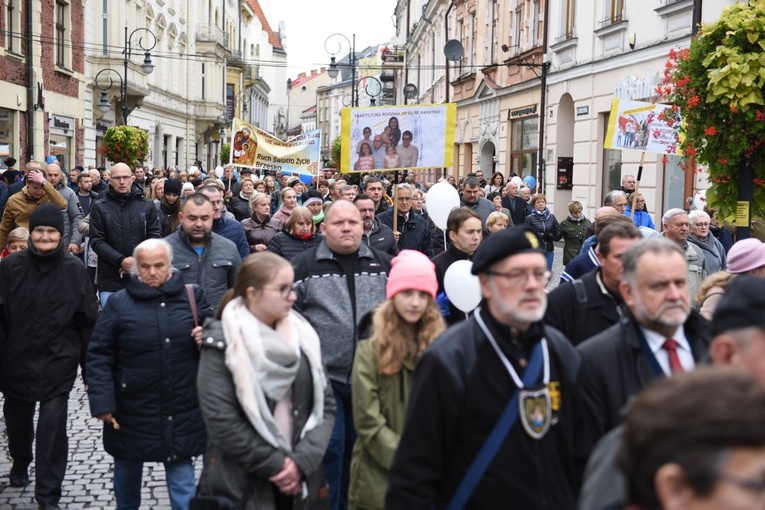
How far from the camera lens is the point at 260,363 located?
13.8 feet

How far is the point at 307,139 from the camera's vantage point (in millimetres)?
18047

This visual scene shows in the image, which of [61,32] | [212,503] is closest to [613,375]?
[212,503]

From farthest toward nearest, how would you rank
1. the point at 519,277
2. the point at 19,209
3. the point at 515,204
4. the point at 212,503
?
1. the point at 515,204
2. the point at 19,209
3. the point at 212,503
4. the point at 519,277

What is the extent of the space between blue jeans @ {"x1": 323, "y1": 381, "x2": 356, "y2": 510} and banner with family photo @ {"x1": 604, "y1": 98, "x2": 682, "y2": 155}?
6.46 m

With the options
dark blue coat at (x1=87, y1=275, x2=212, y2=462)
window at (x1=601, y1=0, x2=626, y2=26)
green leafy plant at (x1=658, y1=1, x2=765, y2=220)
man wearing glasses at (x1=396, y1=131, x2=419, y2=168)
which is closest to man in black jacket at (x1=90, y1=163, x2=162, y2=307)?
man wearing glasses at (x1=396, y1=131, x2=419, y2=168)

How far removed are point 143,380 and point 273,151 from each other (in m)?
13.0

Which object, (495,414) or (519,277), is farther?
(519,277)

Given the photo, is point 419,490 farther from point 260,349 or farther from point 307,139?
point 307,139

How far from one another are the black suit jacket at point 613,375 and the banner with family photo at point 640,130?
767 centimetres

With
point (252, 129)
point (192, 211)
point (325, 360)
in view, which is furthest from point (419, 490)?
point (252, 129)

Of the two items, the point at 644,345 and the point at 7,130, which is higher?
the point at 7,130

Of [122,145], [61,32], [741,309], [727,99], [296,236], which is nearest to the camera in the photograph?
[741,309]

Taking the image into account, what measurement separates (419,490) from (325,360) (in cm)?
235

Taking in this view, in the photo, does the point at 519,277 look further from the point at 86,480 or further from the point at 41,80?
the point at 41,80
